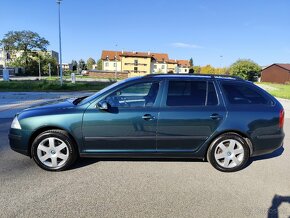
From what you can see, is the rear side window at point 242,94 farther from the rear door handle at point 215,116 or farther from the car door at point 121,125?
the car door at point 121,125

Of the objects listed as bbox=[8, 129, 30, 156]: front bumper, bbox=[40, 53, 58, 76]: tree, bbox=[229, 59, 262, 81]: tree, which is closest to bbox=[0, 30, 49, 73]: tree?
bbox=[40, 53, 58, 76]: tree

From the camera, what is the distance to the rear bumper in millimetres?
4227

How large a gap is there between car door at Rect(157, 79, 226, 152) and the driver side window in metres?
0.21

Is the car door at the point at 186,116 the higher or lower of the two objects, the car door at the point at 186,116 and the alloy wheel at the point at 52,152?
the higher

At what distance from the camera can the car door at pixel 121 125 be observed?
396 cm

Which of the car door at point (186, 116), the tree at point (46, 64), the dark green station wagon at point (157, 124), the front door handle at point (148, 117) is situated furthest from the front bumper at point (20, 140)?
the tree at point (46, 64)

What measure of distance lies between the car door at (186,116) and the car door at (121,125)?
0.51 ft

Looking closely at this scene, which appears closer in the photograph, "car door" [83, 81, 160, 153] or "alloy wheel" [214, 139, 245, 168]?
"car door" [83, 81, 160, 153]

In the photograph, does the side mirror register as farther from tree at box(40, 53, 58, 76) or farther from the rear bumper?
tree at box(40, 53, 58, 76)

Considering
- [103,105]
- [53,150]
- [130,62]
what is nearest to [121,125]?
[103,105]

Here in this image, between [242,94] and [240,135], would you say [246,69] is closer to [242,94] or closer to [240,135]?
[242,94]

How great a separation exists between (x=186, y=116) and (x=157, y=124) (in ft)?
1.54

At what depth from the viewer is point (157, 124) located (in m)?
4.00

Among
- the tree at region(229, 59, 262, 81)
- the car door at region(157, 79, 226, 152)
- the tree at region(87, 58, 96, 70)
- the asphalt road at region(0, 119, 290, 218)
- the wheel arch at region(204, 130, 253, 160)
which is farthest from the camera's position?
the tree at region(87, 58, 96, 70)
